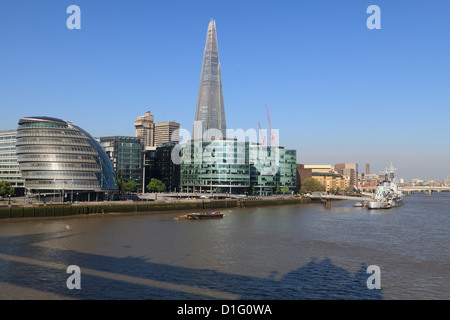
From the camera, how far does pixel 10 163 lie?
132000 millimetres

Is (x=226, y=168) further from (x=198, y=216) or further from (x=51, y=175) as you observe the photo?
(x=198, y=216)

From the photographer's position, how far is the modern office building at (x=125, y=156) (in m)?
158

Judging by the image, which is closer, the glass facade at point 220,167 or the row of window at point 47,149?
the row of window at point 47,149

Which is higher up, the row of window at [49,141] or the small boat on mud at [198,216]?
the row of window at [49,141]

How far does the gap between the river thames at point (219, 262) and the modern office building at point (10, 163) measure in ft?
237

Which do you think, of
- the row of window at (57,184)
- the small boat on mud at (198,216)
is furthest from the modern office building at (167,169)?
the small boat on mud at (198,216)

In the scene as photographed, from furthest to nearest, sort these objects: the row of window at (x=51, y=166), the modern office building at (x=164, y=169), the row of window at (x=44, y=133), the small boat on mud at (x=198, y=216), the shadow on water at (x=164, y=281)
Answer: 1. the modern office building at (x=164, y=169)
2. the row of window at (x=44, y=133)
3. the row of window at (x=51, y=166)
4. the small boat on mud at (x=198, y=216)
5. the shadow on water at (x=164, y=281)

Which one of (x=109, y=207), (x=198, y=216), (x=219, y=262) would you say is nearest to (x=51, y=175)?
(x=109, y=207)

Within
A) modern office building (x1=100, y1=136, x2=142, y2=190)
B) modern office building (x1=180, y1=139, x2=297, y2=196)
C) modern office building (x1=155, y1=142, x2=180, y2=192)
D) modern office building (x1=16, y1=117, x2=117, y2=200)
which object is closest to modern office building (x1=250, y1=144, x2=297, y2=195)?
modern office building (x1=180, y1=139, x2=297, y2=196)

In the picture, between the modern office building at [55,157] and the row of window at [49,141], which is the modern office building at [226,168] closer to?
the modern office building at [55,157]

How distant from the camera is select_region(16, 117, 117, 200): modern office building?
97438 millimetres

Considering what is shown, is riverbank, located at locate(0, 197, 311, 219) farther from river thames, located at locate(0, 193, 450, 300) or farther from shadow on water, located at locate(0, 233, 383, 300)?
shadow on water, located at locate(0, 233, 383, 300)

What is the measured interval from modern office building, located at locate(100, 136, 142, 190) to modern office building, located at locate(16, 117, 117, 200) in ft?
183

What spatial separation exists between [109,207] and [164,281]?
196 feet
